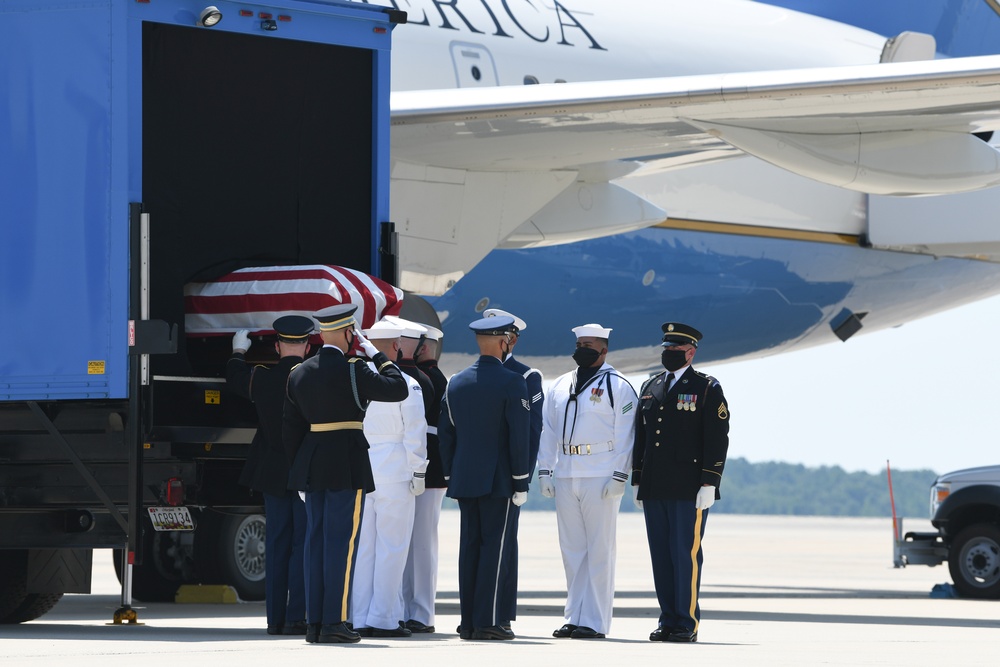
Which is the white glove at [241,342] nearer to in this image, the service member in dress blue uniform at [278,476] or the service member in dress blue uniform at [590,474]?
the service member in dress blue uniform at [278,476]

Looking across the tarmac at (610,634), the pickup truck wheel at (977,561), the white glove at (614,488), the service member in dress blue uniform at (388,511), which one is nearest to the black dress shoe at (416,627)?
the tarmac at (610,634)

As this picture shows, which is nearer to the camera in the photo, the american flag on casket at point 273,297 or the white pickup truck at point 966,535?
the american flag on casket at point 273,297

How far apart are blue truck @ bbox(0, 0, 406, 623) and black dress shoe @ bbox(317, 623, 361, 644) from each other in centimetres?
90

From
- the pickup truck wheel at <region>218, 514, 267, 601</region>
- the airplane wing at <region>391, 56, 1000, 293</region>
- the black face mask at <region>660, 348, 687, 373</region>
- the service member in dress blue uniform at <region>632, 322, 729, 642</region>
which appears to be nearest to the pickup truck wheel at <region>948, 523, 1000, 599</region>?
the airplane wing at <region>391, 56, 1000, 293</region>

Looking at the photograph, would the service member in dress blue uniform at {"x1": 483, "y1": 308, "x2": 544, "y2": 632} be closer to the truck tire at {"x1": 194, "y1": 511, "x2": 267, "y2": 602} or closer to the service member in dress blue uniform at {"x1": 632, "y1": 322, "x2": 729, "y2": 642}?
the service member in dress blue uniform at {"x1": 632, "y1": 322, "x2": 729, "y2": 642}

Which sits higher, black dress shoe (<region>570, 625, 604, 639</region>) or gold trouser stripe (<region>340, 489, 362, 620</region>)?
gold trouser stripe (<region>340, 489, 362, 620</region>)

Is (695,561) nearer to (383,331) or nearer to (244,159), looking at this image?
(383,331)

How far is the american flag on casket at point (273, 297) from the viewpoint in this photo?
344 inches

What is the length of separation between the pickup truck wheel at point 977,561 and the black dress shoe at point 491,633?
7.57 metres

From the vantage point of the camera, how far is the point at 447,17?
12969mm

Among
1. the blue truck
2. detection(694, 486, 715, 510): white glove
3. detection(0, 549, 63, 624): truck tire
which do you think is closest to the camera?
the blue truck

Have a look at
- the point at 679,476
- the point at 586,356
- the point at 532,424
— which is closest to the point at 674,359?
the point at 586,356

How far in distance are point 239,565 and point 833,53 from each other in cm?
749

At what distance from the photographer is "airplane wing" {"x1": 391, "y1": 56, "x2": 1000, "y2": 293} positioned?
11258 millimetres
